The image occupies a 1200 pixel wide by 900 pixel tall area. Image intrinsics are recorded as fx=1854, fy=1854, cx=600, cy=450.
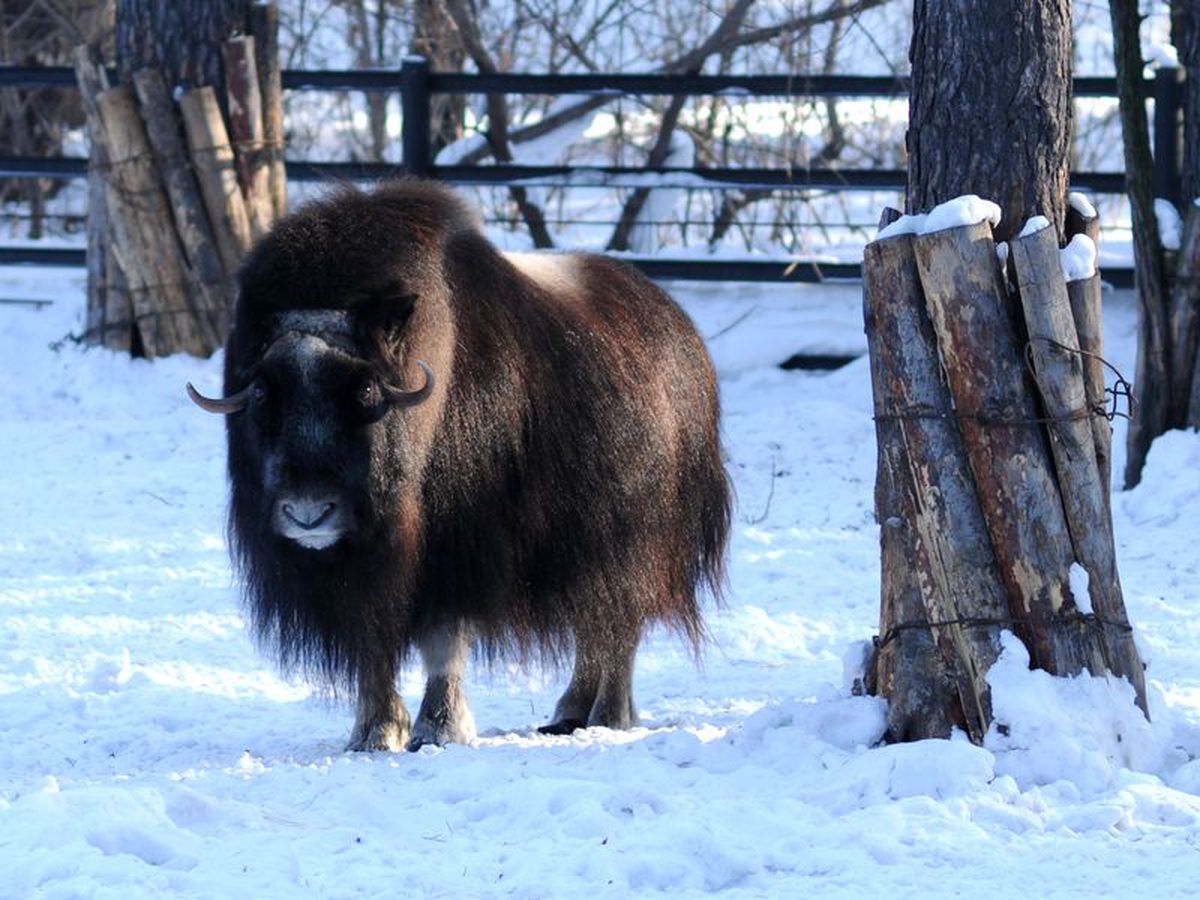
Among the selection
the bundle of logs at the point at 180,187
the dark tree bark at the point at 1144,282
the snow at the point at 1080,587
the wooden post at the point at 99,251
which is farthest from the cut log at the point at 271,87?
the snow at the point at 1080,587

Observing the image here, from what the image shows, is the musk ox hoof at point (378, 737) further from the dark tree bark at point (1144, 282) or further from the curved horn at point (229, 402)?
the dark tree bark at point (1144, 282)

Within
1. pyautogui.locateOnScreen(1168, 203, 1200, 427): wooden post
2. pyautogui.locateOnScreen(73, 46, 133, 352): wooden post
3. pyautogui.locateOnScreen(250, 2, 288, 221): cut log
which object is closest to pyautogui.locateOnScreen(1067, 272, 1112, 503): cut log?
pyautogui.locateOnScreen(1168, 203, 1200, 427): wooden post

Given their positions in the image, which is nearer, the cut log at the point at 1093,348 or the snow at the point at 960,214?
the snow at the point at 960,214

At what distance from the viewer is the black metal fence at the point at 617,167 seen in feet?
29.2

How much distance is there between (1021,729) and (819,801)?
424mm

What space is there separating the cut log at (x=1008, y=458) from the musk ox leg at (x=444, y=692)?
4.42ft

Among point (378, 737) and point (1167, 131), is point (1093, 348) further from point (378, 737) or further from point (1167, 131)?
point (1167, 131)

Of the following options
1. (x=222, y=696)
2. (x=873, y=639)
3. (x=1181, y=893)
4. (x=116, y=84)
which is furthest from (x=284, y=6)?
(x=1181, y=893)

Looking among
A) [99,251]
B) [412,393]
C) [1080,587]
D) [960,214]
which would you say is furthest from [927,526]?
[99,251]

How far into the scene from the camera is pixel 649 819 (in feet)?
10.6

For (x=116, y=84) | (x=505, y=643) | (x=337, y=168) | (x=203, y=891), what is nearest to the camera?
(x=203, y=891)

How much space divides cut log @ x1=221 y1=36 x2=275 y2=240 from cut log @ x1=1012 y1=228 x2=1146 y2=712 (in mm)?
5286

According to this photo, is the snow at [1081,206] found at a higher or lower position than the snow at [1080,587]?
higher

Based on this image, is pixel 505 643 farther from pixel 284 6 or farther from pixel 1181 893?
pixel 284 6
